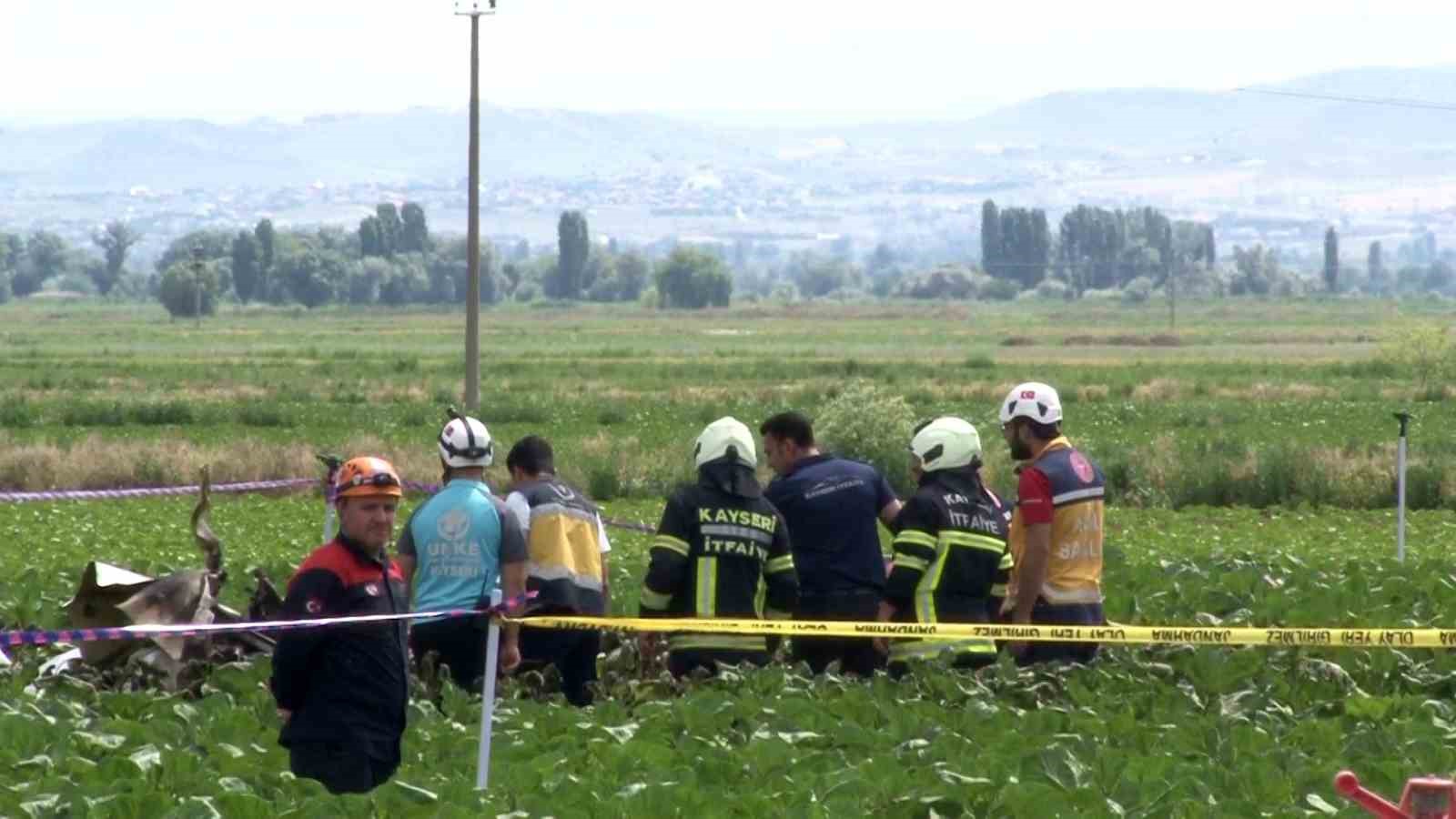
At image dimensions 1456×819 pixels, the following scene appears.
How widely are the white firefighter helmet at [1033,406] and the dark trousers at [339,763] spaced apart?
3762mm

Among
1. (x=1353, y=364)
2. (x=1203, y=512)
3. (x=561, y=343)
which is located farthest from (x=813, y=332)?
(x=1203, y=512)

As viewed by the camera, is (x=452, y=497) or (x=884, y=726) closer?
(x=884, y=726)

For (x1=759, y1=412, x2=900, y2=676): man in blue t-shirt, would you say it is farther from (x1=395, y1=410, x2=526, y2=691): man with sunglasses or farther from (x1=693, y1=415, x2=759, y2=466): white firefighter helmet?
(x1=395, y1=410, x2=526, y2=691): man with sunglasses

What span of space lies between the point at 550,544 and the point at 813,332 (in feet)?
427

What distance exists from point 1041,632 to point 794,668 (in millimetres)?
1659

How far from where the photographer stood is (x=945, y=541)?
1118cm

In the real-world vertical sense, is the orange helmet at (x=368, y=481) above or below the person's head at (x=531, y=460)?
above

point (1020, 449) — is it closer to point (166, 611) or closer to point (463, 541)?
point (463, 541)

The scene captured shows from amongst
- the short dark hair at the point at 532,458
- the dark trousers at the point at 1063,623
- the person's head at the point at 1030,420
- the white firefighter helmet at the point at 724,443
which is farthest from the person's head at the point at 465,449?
the dark trousers at the point at 1063,623

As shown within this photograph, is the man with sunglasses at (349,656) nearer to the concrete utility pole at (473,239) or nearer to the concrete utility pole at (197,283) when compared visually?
the concrete utility pole at (473,239)

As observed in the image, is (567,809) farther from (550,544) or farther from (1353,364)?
(1353,364)

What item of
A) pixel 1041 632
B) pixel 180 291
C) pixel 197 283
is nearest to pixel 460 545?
pixel 1041 632

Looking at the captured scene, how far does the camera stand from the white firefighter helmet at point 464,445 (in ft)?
35.4

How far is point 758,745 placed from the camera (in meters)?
8.84
